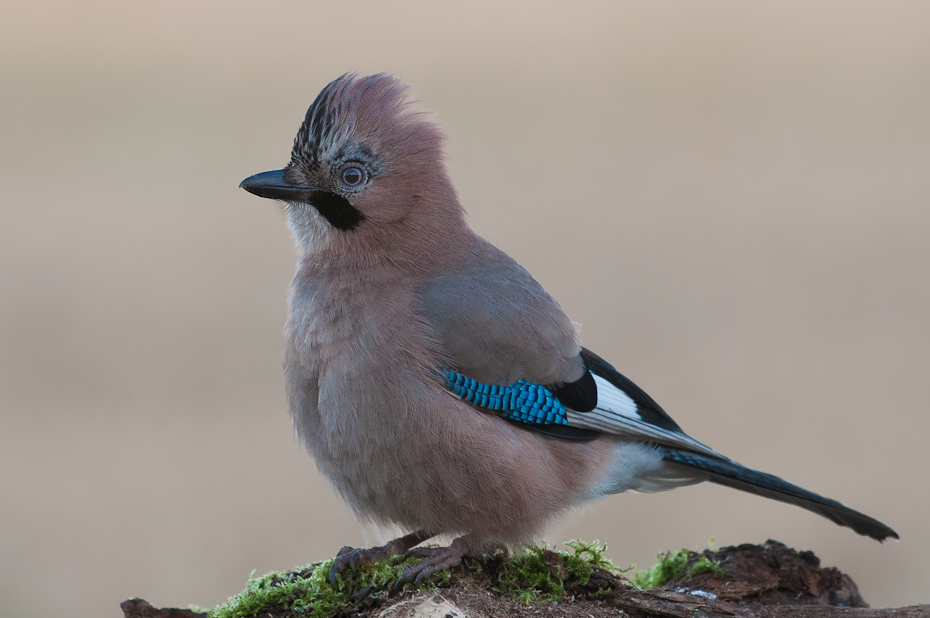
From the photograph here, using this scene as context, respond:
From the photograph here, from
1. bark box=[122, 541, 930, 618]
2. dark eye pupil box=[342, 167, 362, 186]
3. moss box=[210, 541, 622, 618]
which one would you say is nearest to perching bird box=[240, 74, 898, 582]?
dark eye pupil box=[342, 167, 362, 186]

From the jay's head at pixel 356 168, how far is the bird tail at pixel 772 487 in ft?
6.26

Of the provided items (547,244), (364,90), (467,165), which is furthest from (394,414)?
(467,165)

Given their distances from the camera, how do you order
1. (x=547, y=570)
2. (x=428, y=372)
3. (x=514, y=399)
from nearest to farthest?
(x=547, y=570) → (x=428, y=372) → (x=514, y=399)

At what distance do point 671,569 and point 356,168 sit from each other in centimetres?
270

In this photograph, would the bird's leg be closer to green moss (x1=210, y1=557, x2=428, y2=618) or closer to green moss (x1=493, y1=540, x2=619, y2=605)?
green moss (x1=210, y1=557, x2=428, y2=618)

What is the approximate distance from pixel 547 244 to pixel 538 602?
9398 millimetres

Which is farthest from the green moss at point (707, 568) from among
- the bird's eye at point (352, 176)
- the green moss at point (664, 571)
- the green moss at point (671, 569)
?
the bird's eye at point (352, 176)

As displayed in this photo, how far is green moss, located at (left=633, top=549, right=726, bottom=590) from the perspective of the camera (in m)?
5.07

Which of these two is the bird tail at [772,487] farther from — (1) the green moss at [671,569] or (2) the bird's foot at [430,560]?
(2) the bird's foot at [430,560]

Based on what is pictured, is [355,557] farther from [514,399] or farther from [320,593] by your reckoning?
[514,399]

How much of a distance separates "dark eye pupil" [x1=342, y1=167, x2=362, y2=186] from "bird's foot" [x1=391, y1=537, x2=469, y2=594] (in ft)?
6.24

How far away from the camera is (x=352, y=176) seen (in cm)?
515

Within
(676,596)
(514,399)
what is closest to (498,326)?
(514,399)

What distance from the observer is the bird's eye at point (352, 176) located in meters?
5.14
